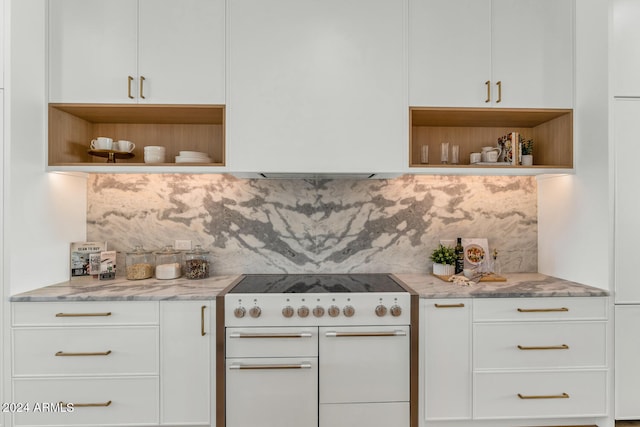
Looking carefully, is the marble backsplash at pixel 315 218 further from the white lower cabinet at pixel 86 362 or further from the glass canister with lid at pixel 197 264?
the white lower cabinet at pixel 86 362

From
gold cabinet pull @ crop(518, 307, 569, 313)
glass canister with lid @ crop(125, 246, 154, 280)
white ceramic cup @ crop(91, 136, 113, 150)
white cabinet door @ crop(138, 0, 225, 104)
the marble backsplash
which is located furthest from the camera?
the marble backsplash

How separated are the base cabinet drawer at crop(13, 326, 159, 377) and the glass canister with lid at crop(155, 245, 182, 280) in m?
0.45

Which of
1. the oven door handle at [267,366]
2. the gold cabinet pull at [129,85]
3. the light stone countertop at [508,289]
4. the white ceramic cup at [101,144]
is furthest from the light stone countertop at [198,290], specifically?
the gold cabinet pull at [129,85]

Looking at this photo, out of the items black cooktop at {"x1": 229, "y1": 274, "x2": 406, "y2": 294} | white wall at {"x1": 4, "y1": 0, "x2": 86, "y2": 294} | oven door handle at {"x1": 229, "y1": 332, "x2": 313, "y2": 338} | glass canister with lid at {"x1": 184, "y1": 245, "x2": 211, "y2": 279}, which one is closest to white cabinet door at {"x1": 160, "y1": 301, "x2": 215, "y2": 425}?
oven door handle at {"x1": 229, "y1": 332, "x2": 313, "y2": 338}

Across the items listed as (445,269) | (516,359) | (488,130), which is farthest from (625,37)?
(516,359)

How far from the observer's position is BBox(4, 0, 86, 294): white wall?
1.77m

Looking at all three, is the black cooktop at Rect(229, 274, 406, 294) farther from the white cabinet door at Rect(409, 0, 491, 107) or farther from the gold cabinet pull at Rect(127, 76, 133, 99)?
the gold cabinet pull at Rect(127, 76, 133, 99)

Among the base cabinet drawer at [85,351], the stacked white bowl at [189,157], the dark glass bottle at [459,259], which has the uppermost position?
the stacked white bowl at [189,157]

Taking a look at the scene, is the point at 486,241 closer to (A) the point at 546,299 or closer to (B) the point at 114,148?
(A) the point at 546,299

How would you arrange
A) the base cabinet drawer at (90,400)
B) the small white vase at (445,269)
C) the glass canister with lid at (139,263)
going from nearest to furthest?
the base cabinet drawer at (90,400) < the glass canister with lid at (139,263) < the small white vase at (445,269)

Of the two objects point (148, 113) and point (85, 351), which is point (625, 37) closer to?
point (148, 113)

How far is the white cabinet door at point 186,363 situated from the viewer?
177cm

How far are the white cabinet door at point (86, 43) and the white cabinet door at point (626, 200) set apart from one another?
280 cm

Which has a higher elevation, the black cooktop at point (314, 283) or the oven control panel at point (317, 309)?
the black cooktop at point (314, 283)
